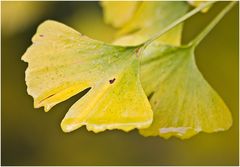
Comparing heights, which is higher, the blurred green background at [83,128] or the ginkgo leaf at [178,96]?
the ginkgo leaf at [178,96]

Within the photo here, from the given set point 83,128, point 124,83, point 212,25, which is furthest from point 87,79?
point 83,128

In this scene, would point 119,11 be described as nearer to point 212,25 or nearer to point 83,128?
point 212,25

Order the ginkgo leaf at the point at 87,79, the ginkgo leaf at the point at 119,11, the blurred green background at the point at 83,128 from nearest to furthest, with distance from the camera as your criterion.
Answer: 1. the ginkgo leaf at the point at 87,79
2. the ginkgo leaf at the point at 119,11
3. the blurred green background at the point at 83,128

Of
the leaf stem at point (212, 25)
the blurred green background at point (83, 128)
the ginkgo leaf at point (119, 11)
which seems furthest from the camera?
the blurred green background at point (83, 128)

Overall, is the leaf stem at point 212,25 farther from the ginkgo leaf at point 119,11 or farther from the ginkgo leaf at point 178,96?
the ginkgo leaf at point 119,11

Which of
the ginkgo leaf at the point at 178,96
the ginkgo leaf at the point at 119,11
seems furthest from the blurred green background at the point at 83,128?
the ginkgo leaf at the point at 178,96

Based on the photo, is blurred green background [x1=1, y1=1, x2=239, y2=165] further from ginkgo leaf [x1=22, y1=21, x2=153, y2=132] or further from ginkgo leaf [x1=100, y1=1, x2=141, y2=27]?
ginkgo leaf [x1=22, y1=21, x2=153, y2=132]

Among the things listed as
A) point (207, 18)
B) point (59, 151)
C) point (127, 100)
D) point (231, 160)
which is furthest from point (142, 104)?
point (59, 151)
